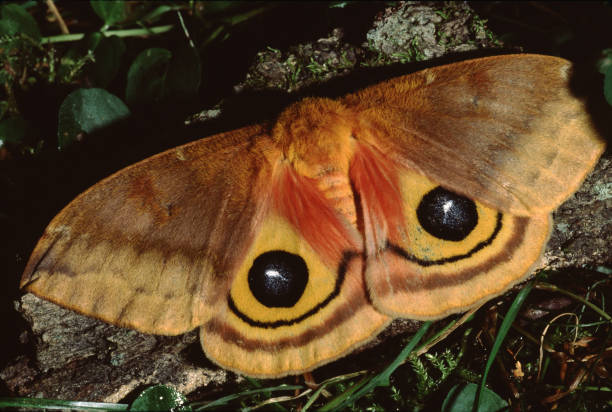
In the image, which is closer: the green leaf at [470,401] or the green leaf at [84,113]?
the green leaf at [470,401]

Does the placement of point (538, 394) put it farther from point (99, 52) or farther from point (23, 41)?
point (23, 41)

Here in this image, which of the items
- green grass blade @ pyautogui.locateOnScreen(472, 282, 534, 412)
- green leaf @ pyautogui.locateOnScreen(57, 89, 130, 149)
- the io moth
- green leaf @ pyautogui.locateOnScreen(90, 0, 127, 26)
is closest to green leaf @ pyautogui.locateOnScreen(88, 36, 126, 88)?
green leaf @ pyautogui.locateOnScreen(90, 0, 127, 26)

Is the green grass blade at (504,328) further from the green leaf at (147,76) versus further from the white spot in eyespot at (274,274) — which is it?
the green leaf at (147,76)

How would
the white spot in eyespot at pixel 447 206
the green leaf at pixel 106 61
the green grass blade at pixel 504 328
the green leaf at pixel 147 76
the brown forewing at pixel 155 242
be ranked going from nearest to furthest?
1. the brown forewing at pixel 155 242
2. the white spot in eyespot at pixel 447 206
3. the green grass blade at pixel 504 328
4. the green leaf at pixel 147 76
5. the green leaf at pixel 106 61

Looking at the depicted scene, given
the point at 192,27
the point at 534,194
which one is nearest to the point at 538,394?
the point at 534,194

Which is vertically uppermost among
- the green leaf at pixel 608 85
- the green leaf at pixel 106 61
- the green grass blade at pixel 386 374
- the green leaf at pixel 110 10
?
the green leaf at pixel 110 10

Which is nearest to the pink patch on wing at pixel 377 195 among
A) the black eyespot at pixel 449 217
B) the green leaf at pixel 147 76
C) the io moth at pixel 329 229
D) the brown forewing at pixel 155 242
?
the io moth at pixel 329 229

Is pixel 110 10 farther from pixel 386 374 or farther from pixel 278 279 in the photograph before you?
pixel 386 374
